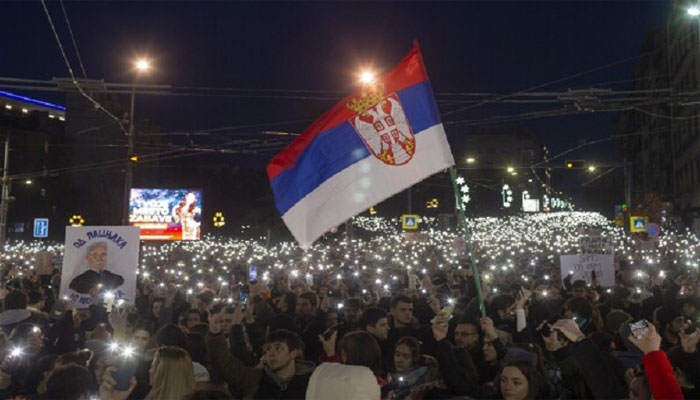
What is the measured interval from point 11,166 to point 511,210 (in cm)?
4818

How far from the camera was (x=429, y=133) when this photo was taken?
7.14 m

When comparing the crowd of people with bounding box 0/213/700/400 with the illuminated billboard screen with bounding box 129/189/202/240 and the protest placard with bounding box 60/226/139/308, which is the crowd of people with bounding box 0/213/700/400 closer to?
the protest placard with bounding box 60/226/139/308

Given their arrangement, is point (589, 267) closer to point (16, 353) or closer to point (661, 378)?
point (16, 353)

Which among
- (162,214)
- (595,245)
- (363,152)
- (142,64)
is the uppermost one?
(142,64)

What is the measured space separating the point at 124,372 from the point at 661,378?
3.88 m

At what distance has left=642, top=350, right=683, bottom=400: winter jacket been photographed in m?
3.52

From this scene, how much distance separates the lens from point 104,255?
11891 millimetres

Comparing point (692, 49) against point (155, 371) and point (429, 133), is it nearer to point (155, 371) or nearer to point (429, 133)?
point (429, 133)

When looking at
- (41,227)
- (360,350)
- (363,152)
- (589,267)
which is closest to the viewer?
(360,350)

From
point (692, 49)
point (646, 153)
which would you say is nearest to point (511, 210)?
point (646, 153)

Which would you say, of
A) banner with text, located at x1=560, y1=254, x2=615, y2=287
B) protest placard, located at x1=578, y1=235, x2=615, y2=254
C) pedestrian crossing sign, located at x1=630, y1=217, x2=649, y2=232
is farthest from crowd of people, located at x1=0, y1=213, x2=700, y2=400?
pedestrian crossing sign, located at x1=630, y1=217, x2=649, y2=232

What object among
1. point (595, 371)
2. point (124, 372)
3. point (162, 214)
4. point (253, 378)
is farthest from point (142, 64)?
point (162, 214)

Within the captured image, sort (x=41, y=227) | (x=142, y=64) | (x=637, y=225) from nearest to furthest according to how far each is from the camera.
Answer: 1. (x=142, y=64)
2. (x=637, y=225)
3. (x=41, y=227)

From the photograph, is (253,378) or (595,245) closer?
(253,378)
